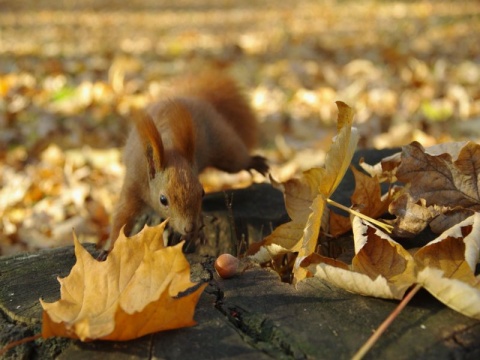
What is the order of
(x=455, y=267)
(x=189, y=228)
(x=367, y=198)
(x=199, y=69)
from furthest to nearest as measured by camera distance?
(x=199, y=69) < (x=189, y=228) < (x=367, y=198) < (x=455, y=267)

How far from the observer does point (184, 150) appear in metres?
1.71

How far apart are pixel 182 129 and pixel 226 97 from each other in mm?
1002

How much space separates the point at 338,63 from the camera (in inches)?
189

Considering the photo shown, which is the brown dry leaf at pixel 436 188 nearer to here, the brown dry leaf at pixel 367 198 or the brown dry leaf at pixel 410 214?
the brown dry leaf at pixel 410 214

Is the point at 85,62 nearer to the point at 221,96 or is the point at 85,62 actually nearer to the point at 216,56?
the point at 216,56

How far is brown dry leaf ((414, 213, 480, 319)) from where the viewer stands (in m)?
0.94

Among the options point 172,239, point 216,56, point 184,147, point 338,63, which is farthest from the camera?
point 216,56

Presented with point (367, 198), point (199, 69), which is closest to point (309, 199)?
point (367, 198)

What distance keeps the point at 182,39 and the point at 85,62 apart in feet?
4.80

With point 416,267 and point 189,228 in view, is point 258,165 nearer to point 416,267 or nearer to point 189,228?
point 189,228

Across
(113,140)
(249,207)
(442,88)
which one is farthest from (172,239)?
(442,88)

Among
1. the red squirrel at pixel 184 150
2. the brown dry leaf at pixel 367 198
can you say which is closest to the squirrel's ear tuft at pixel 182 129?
the red squirrel at pixel 184 150

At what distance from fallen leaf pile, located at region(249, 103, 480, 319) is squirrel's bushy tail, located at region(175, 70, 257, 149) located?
1267 millimetres

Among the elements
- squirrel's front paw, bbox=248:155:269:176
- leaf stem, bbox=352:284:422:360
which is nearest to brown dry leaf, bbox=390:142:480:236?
leaf stem, bbox=352:284:422:360
